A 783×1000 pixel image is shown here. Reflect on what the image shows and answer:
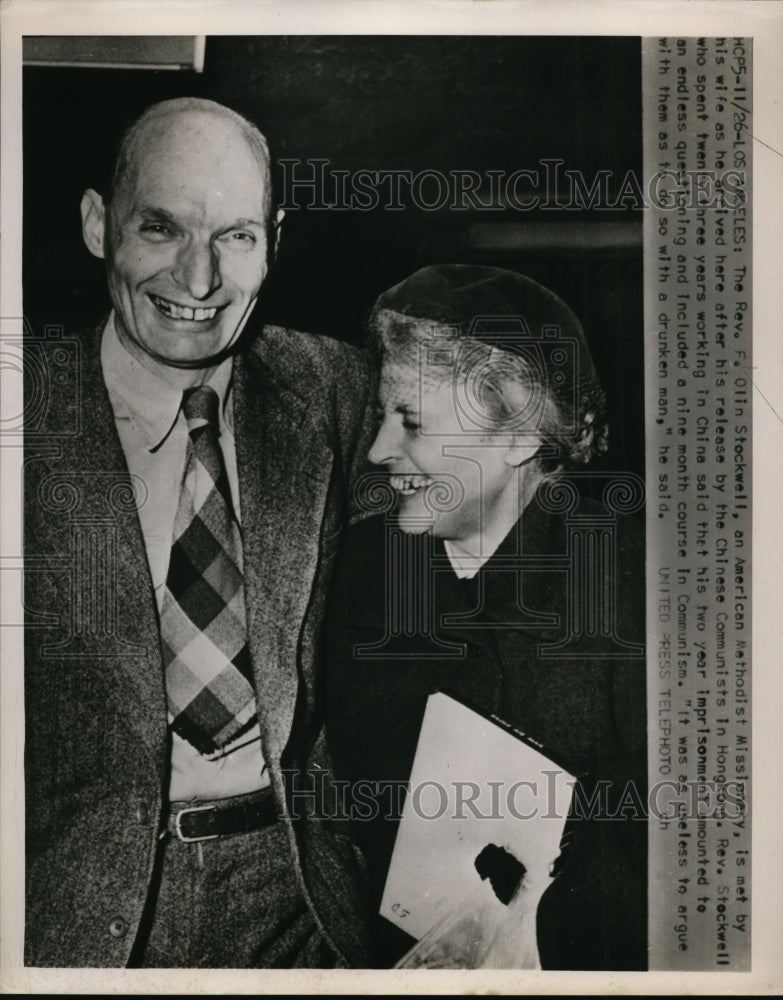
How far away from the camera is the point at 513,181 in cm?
106

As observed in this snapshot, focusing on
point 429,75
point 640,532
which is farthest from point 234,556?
point 429,75

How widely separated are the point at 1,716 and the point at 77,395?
0.41m

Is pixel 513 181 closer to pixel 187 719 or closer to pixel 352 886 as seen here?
pixel 187 719

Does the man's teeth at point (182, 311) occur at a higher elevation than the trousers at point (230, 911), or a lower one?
higher

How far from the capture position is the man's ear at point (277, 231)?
1.05 metres

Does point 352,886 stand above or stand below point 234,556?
below

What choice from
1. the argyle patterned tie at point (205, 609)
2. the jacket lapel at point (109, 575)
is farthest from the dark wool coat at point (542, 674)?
the jacket lapel at point (109, 575)

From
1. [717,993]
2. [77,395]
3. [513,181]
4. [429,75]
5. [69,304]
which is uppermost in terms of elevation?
[429,75]

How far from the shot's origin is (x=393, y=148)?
3.46 feet

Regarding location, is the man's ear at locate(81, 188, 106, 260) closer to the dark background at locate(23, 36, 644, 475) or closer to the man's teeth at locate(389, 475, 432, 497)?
the dark background at locate(23, 36, 644, 475)

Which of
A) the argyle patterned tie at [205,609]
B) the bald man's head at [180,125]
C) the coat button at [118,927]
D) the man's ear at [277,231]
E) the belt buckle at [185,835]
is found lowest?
the coat button at [118,927]

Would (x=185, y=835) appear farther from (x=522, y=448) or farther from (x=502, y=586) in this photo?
(x=522, y=448)

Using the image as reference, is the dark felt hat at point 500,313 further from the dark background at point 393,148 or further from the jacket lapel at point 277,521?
the jacket lapel at point 277,521

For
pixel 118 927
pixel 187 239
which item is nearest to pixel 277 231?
pixel 187 239
